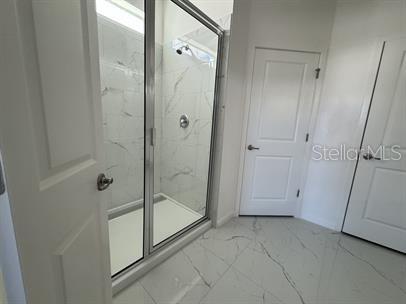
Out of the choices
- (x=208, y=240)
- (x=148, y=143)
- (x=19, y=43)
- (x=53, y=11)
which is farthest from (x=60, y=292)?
(x=208, y=240)

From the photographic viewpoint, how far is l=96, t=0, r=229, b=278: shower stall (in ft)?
5.97

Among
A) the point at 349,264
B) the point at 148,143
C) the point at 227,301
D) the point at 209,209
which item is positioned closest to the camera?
the point at 227,301

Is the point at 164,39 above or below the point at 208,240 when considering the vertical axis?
above

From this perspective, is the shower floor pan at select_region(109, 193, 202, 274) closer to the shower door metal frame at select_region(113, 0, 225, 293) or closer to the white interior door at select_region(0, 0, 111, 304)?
the shower door metal frame at select_region(113, 0, 225, 293)

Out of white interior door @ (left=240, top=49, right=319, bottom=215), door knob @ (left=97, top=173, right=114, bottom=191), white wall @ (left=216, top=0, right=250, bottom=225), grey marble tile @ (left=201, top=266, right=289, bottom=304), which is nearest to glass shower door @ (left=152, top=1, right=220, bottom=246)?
white wall @ (left=216, top=0, right=250, bottom=225)

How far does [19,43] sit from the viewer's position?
397 millimetres

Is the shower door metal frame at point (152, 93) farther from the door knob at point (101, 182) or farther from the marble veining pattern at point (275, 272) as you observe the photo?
the door knob at point (101, 182)

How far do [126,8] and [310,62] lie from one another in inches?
78.1

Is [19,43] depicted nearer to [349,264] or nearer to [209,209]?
[209,209]

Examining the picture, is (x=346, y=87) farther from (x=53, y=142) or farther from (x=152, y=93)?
(x=53, y=142)

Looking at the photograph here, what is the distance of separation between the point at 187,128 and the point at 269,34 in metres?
1.31

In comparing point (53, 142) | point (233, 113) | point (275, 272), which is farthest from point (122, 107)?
point (275, 272)

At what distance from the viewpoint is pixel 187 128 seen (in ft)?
7.47

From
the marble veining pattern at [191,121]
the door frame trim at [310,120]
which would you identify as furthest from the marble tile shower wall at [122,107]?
the door frame trim at [310,120]
